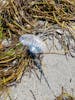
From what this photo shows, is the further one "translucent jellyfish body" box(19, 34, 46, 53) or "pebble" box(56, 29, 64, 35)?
"pebble" box(56, 29, 64, 35)

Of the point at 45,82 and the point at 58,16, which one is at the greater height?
the point at 58,16

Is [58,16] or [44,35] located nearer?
[44,35]

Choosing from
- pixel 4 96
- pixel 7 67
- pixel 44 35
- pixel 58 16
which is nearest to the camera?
pixel 4 96

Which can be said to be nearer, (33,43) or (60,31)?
(33,43)

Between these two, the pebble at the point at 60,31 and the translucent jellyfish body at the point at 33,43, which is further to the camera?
the pebble at the point at 60,31

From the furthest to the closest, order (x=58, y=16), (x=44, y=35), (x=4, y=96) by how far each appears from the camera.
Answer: (x=58, y=16)
(x=44, y=35)
(x=4, y=96)

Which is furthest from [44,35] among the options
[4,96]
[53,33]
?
[4,96]

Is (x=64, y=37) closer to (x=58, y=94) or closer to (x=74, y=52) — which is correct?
(x=74, y=52)

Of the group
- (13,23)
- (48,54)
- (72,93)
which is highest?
(13,23)
